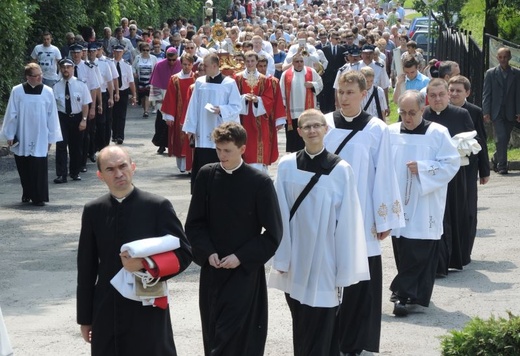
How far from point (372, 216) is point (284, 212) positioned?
1160mm

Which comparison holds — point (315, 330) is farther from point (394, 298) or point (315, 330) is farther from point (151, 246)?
point (394, 298)

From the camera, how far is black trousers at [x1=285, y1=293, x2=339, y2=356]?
8.15m

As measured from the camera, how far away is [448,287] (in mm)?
11430

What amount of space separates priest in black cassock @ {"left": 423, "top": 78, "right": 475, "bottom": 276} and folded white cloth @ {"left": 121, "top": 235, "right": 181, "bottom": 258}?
5.26 metres

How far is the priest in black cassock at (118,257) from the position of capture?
6699 millimetres

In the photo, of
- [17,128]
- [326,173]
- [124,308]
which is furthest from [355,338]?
[17,128]

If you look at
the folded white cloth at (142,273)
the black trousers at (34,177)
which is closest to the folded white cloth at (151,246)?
the folded white cloth at (142,273)

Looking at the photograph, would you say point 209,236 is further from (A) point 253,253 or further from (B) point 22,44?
(B) point 22,44

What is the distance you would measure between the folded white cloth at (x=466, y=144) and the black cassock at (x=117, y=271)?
5.31 m

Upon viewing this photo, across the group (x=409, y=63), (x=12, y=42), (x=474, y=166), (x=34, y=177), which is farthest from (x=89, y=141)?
(x=474, y=166)

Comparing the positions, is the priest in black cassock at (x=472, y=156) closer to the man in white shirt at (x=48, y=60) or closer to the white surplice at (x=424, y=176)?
the white surplice at (x=424, y=176)

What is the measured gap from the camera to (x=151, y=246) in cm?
655

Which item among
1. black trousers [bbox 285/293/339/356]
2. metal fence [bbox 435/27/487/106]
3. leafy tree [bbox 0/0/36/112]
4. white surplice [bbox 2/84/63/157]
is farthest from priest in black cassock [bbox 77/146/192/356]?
leafy tree [bbox 0/0/36/112]

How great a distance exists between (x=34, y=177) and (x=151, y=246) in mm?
9926
